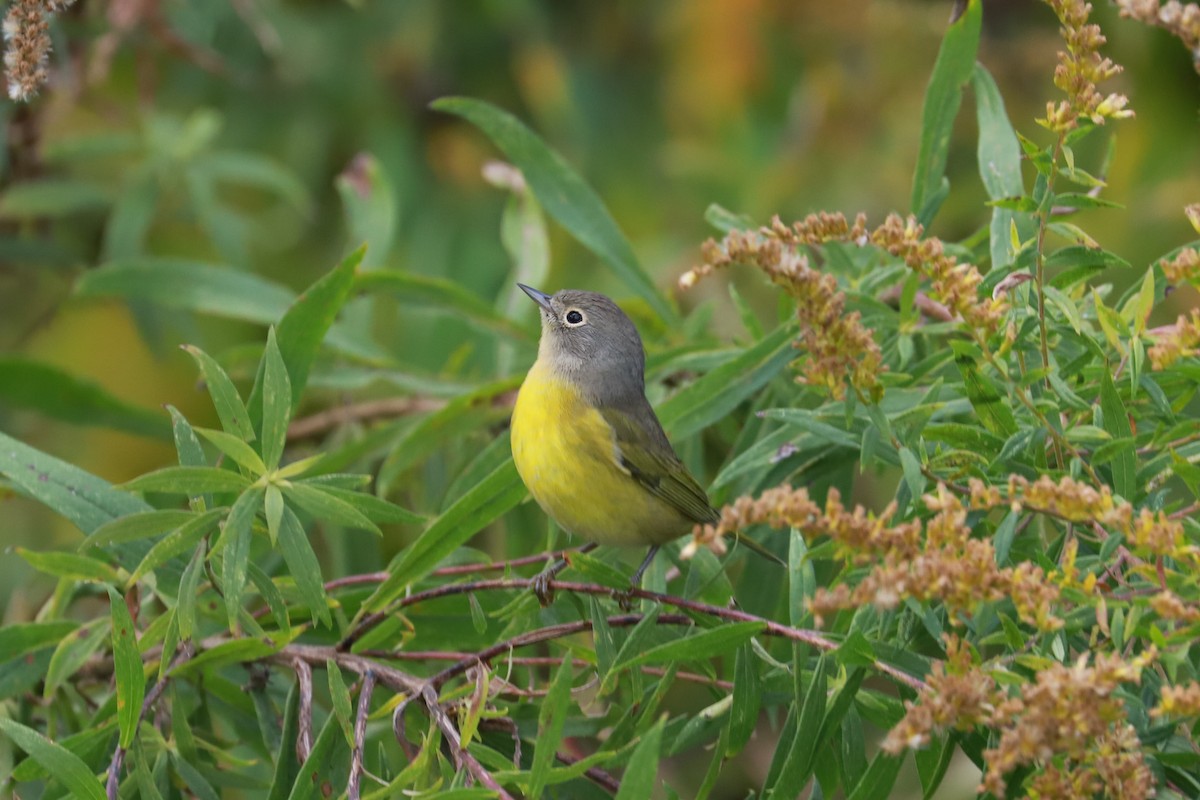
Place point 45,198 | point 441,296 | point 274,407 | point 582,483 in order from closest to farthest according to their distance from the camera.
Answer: point 274,407
point 582,483
point 441,296
point 45,198

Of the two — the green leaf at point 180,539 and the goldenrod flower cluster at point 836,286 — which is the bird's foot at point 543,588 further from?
the goldenrod flower cluster at point 836,286

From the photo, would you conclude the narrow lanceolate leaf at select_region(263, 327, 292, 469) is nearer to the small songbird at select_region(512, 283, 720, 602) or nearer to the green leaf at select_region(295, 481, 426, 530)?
the green leaf at select_region(295, 481, 426, 530)

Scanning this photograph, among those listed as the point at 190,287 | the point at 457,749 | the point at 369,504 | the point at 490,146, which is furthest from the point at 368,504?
the point at 490,146

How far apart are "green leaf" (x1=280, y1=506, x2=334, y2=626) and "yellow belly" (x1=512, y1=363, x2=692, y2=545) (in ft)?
2.02

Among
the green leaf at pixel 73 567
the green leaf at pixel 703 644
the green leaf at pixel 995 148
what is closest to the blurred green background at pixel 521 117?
the green leaf at pixel 995 148

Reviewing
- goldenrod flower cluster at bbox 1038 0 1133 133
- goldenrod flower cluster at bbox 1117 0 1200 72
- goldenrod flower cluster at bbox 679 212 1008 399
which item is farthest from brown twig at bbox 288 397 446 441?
goldenrod flower cluster at bbox 1117 0 1200 72

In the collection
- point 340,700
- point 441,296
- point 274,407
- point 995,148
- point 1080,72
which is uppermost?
point 1080,72

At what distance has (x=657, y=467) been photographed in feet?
8.91

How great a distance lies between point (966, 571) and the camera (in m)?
1.42

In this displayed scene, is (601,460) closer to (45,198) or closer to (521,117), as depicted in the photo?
(45,198)

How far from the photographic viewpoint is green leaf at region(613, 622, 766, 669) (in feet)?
6.24

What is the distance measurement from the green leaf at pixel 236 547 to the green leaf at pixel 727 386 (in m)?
1.07

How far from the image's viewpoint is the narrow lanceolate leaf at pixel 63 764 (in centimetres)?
189

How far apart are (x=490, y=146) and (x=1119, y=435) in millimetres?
4161
